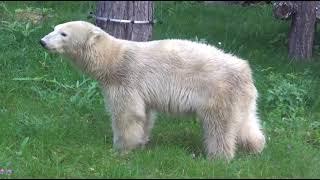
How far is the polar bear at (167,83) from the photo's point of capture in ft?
19.3

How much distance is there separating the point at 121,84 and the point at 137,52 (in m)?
0.34

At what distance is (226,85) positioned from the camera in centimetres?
584

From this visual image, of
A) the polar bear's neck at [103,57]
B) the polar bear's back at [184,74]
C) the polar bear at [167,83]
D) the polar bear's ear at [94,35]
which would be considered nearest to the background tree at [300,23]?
the polar bear at [167,83]

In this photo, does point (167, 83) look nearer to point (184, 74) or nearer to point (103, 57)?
point (184, 74)

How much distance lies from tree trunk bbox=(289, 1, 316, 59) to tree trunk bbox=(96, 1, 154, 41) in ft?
8.09

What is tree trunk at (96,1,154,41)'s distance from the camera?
314 inches

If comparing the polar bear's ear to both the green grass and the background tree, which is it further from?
the background tree

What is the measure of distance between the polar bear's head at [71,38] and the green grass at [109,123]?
0.83m

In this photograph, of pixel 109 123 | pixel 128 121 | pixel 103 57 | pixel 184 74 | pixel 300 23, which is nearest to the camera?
pixel 184 74

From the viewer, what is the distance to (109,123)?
22.9 feet

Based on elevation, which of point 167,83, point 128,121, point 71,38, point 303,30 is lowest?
point 128,121

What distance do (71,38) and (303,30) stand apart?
4.43 metres

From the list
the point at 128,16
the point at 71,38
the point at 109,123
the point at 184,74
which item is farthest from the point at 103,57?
the point at 128,16

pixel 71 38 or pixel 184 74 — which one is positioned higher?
pixel 71 38
